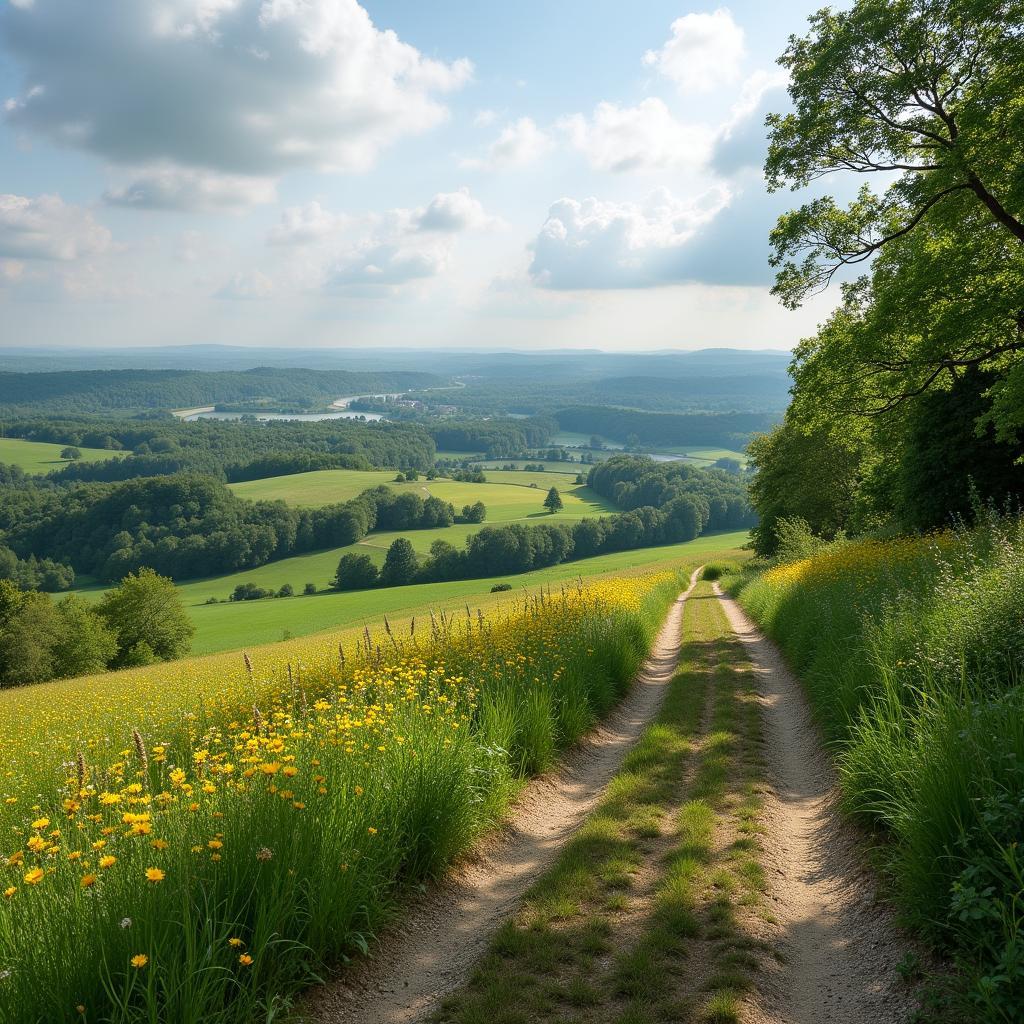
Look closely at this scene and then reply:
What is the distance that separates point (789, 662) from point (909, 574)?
130 inches

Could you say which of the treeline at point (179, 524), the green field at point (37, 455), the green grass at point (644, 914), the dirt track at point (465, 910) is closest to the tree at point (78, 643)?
the dirt track at point (465, 910)

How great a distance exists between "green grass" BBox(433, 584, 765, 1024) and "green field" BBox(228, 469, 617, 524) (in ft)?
323

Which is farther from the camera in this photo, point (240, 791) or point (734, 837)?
point (734, 837)

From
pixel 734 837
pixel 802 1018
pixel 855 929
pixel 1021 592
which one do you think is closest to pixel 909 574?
pixel 1021 592

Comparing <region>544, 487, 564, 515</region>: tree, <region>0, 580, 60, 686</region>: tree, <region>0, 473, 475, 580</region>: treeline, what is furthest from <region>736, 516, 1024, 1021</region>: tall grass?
<region>544, 487, 564, 515</region>: tree

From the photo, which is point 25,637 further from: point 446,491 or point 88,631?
point 446,491

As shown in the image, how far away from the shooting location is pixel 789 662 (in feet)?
43.2

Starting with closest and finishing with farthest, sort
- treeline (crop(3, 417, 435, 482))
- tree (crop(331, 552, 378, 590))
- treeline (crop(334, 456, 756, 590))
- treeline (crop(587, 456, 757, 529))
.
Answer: tree (crop(331, 552, 378, 590)), treeline (crop(334, 456, 756, 590)), treeline (crop(587, 456, 757, 529)), treeline (crop(3, 417, 435, 482))

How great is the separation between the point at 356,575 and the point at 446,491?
50.6 metres

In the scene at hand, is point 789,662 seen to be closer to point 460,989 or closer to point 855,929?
point 855,929

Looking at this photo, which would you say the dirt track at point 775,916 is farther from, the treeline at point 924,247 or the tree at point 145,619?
the tree at point 145,619

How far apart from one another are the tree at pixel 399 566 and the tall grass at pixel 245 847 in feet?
250

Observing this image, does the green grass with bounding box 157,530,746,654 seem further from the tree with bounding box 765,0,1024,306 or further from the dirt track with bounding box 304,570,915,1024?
the dirt track with bounding box 304,570,915,1024

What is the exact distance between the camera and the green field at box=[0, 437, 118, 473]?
153 meters
